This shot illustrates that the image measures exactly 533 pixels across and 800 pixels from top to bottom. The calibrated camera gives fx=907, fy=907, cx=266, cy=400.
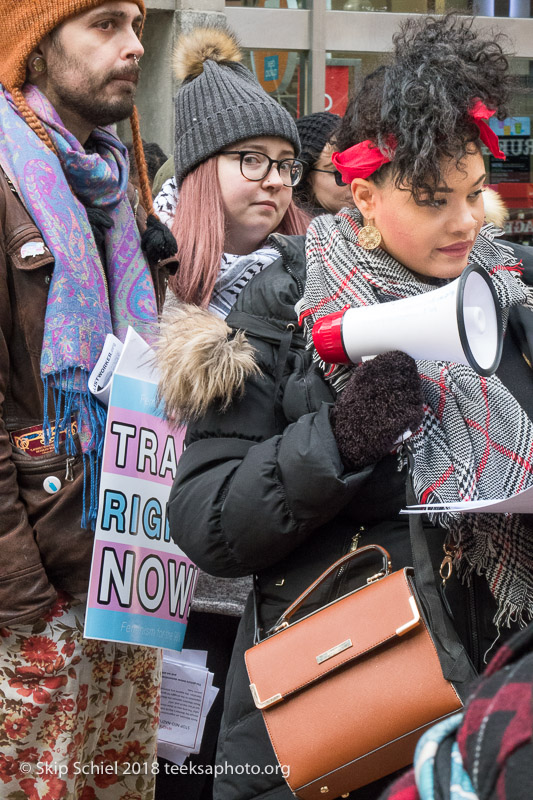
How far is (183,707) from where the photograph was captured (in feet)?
8.95

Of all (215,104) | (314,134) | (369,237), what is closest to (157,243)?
(215,104)

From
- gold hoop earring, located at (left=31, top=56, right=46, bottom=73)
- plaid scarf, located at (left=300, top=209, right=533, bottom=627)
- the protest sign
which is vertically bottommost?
the protest sign

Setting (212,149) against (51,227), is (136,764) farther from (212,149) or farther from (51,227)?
(212,149)

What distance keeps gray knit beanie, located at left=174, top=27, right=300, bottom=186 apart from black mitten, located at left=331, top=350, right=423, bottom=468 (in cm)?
144

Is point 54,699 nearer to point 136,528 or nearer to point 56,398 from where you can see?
point 136,528

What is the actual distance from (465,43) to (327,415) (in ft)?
2.48

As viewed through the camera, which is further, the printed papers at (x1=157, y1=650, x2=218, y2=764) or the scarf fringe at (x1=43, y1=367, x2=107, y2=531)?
the printed papers at (x1=157, y1=650, x2=218, y2=764)

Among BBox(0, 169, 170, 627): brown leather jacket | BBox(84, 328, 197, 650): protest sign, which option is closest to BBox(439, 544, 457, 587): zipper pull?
BBox(84, 328, 197, 650): protest sign

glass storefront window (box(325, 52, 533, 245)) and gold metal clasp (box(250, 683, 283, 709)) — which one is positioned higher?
glass storefront window (box(325, 52, 533, 245))

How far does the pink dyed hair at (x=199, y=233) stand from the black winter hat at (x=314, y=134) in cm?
75

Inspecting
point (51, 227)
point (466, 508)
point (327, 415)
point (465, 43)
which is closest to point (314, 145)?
point (51, 227)

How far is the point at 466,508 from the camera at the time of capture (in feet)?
4.45

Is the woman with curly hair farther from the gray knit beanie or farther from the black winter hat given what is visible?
the black winter hat

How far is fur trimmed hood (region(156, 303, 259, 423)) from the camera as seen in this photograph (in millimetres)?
1661
